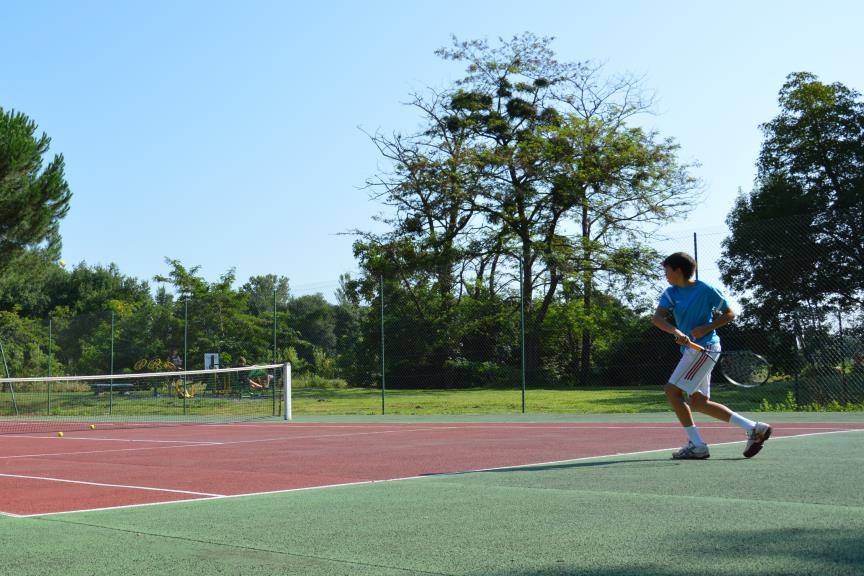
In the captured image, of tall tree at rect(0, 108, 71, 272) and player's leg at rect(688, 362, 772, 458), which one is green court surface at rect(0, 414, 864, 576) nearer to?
player's leg at rect(688, 362, 772, 458)

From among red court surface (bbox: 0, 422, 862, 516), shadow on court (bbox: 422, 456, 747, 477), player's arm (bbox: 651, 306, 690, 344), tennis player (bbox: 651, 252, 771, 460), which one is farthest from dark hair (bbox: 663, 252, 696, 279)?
red court surface (bbox: 0, 422, 862, 516)

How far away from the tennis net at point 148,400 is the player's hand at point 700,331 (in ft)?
41.8

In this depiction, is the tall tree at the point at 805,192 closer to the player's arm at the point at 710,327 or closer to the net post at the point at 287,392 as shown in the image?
the net post at the point at 287,392

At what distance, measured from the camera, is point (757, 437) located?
22.7ft

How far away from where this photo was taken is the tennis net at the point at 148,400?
2009cm

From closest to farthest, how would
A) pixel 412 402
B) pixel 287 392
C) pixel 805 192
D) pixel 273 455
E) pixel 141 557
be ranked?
pixel 141 557
pixel 273 455
pixel 287 392
pixel 412 402
pixel 805 192

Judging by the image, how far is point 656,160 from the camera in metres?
37.7

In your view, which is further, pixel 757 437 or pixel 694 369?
pixel 694 369

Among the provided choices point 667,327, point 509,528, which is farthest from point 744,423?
point 509,528

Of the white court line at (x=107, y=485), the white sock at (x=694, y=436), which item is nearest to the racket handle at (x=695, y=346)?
the white sock at (x=694, y=436)

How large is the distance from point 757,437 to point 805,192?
100 feet

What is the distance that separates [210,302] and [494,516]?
921 inches

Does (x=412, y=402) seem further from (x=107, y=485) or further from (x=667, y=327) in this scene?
(x=667, y=327)

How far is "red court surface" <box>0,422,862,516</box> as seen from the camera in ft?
22.0
